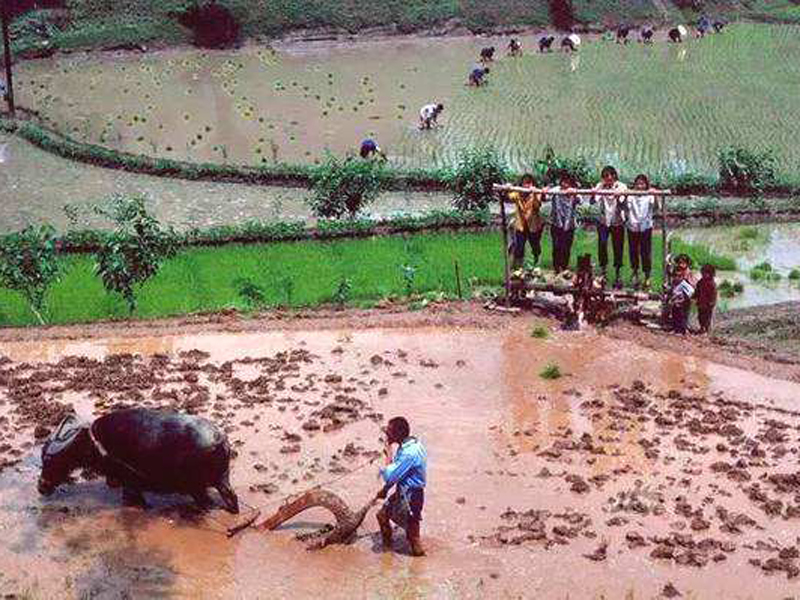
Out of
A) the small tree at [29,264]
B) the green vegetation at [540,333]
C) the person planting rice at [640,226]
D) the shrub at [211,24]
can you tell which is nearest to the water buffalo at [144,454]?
the small tree at [29,264]

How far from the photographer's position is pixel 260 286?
1850cm

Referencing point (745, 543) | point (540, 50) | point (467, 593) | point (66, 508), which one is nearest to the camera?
point (467, 593)

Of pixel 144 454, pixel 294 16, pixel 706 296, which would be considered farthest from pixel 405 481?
pixel 294 16

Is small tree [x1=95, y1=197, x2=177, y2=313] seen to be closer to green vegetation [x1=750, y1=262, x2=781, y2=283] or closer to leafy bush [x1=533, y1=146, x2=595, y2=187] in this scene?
leafy bush [x1=533, y1=146, x2=595, y2=187]

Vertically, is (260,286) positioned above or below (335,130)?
below

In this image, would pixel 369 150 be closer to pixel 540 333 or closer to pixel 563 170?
pixel 563 170

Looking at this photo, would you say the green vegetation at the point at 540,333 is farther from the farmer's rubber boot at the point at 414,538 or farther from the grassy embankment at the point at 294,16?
the grassy embankment at the point at 294,16

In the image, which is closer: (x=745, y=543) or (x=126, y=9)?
(x=745, y=543)

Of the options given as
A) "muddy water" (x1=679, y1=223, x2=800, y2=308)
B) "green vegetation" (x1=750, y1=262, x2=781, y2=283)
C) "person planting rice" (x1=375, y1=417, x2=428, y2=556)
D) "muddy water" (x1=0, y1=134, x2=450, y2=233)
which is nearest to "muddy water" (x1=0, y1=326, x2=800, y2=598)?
"person planting rice" (x1=375, y1=417, x2=428, y2=556)

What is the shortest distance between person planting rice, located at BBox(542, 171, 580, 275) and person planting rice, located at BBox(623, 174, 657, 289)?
809 millimetres

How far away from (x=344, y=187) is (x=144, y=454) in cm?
1093

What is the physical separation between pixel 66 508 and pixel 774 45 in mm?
34204

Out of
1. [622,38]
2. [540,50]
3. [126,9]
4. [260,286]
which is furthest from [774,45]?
[260,286]

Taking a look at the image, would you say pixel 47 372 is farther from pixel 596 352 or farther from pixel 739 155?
pixel 739 155
